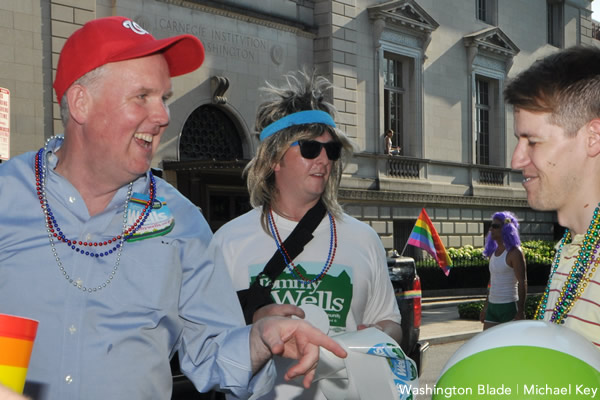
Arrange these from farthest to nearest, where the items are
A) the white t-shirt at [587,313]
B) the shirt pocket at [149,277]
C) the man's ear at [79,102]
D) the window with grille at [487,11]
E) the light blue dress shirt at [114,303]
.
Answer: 1. the window with grille at [487,11]
2. the man's ear at [79,102]
3. the shirt pocket at [149,277]
4. the light blue dress shirt at [114,303]
5. the white t-shirt at [587,313]

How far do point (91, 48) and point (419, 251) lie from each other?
2328cm

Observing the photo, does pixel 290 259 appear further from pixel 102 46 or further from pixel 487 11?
pixel 487 11

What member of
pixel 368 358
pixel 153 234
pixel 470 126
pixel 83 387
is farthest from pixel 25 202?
pixel 470 126

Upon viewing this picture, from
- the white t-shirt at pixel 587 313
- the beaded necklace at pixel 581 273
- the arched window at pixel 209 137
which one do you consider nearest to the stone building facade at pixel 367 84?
the arched window at pixel 209 137

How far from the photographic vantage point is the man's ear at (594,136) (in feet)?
8.63

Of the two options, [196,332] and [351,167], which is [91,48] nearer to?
[196,332]

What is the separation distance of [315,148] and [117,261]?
187 centimetres

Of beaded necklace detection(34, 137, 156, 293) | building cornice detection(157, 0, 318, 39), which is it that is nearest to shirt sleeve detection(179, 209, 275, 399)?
beaded necklace detection(34, 137, 156, 293)

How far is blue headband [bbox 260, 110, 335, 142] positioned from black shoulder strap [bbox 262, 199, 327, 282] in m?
0.50

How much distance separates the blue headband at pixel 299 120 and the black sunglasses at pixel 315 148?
126 millimetres

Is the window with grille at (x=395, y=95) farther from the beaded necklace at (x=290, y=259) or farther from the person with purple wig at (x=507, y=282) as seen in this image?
the beaded necklace at (x=290, y=259)

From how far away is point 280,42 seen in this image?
21016 mm

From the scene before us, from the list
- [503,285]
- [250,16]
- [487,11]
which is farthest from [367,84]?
[503,285]

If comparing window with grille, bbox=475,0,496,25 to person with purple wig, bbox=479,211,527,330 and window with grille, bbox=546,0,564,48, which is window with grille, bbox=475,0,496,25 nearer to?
window with grille, bbox=546,0,564,48
